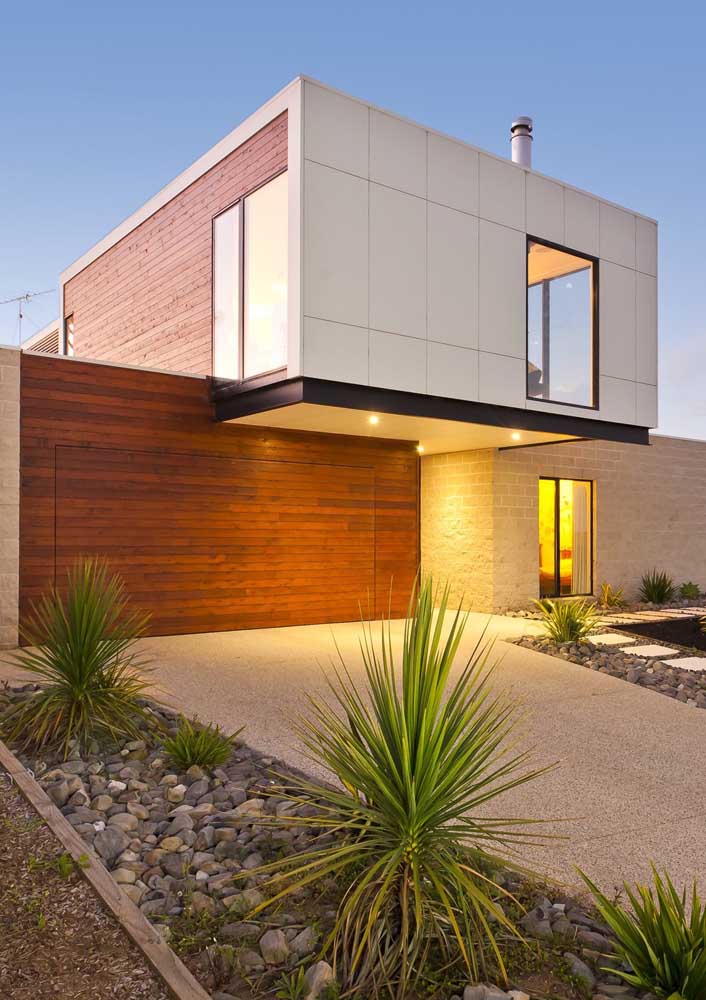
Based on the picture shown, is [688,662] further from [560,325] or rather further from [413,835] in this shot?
[413,835]

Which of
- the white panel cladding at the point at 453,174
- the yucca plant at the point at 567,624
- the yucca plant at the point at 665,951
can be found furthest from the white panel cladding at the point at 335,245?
the yucca plant at the point at 665,951

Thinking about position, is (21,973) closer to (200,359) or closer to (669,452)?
(200,359)

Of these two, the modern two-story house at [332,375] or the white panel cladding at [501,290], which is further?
the white panel cladding at [501,290]

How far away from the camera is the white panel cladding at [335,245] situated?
7.99 meters

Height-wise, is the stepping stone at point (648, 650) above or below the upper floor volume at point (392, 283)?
below

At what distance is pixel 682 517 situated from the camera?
626 inches

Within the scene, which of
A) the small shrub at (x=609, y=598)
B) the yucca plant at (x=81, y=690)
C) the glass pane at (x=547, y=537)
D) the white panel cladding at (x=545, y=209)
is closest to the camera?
the yucca plant at (x=81, y=690)

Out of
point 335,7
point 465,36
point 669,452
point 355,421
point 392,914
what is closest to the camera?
point 392,914

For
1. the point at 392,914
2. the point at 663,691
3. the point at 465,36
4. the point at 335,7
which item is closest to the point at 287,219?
the point at 663,691

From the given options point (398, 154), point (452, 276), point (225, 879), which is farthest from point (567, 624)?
point (225, 879)

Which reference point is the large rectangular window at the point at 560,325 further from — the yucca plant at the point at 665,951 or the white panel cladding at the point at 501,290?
the yucca plant at the point at 665,951

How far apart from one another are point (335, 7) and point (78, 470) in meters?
17.3

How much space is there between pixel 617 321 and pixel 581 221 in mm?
1520

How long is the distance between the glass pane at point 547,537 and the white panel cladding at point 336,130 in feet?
22.6
